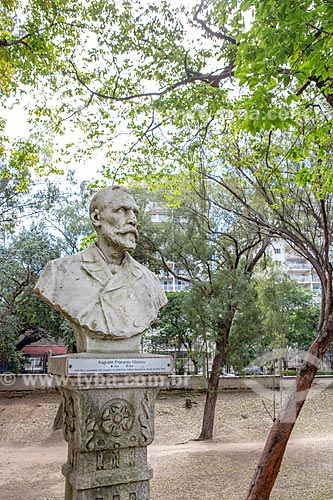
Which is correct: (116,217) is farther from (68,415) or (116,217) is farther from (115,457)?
(115,457)

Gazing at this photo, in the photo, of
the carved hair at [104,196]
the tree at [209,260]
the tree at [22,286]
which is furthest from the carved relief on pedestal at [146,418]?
the tree at [22,286]

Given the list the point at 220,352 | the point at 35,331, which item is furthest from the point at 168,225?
the point at 35,331

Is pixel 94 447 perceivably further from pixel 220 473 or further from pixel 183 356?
pixel 183 356

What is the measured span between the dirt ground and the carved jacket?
174 inches

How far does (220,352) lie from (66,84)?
673cm

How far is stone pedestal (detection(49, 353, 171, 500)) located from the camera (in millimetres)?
2707

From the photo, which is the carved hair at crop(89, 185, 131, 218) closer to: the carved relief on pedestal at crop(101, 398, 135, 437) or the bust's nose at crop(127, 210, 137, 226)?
the bust's nose at crop(127, 210, 137, 226)

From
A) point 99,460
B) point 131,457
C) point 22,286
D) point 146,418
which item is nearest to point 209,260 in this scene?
point 22,286

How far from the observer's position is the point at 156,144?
24.7ft

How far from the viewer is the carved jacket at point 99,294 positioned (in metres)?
2.93

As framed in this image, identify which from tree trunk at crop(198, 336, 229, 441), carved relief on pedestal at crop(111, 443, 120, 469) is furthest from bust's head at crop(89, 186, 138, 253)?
tree trunk at crop(198, 336, 229, 441)

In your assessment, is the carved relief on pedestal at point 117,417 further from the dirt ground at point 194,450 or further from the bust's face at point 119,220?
the dirt ground at point 194,450

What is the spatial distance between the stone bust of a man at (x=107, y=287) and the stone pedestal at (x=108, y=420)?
0.17 meters

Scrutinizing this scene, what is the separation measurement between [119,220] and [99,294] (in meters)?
0.54
